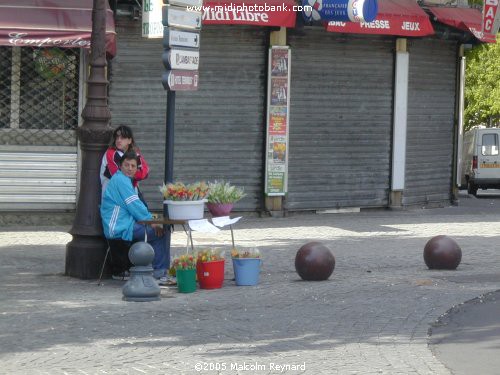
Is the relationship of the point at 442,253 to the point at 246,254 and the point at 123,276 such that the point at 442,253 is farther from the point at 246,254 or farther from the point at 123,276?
the point at 123,276

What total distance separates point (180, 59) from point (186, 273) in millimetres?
2170

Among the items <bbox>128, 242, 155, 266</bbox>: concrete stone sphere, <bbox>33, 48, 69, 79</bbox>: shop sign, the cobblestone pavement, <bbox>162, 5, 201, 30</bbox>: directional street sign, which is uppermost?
<bbox>162, 5, 201, 30</bbox>: directional street sign

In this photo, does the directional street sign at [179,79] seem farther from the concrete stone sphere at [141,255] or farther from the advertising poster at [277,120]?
the advertising poster at [277,120]

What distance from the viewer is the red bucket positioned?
11.8 m

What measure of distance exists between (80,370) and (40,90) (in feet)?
33.9

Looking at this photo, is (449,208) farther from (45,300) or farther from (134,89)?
(45,300)

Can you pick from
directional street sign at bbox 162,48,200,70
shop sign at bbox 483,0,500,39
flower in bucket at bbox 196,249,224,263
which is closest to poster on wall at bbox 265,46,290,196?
shop sign at bbox 483,0,500,39

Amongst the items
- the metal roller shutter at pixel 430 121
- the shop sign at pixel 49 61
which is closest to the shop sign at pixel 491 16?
the metal roller shutter at pixel 430 121

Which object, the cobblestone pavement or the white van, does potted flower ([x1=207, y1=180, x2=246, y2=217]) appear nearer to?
the cobblestone pavement

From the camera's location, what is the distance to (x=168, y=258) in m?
12.2

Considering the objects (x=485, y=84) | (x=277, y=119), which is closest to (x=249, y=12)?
(x=277, y=119)

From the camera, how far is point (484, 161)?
3291cm

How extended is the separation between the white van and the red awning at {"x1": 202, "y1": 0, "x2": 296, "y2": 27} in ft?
50.2

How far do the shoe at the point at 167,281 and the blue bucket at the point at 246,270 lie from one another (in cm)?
63
